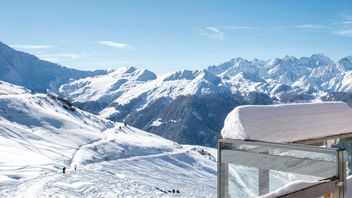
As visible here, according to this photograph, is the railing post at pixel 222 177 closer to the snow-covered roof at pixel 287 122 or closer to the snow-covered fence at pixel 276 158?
the snow-covered fence at pixel 276 158

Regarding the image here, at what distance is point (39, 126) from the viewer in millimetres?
83312

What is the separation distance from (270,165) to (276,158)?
93 millimetres

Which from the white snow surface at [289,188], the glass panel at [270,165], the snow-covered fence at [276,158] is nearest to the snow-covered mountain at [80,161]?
the snow-covered fence at [276,158]

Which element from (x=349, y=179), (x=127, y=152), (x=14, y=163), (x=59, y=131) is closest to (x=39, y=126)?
(x=59, y=131)

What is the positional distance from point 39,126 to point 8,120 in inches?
229

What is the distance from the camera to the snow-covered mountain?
37.2 metres

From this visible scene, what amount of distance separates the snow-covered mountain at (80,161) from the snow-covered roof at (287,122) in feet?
96.0

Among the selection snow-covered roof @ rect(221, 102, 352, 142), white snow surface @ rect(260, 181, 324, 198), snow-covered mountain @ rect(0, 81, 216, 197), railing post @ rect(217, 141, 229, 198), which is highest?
snow-covered roof @ rect(221, 102, 352, 142)

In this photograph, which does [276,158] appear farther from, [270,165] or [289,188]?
[289,188]

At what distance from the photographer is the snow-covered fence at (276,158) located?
3189 millimetres

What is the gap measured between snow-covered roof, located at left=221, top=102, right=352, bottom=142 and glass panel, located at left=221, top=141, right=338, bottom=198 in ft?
0.96

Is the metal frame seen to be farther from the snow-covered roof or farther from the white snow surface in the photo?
the snow-covered roof

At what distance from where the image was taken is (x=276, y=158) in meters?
3.53

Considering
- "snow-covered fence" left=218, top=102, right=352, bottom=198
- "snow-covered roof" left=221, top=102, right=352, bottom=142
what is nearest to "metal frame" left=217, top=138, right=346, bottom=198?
"snow-covered fence" left=218, top=102, right=352, bottom=198
